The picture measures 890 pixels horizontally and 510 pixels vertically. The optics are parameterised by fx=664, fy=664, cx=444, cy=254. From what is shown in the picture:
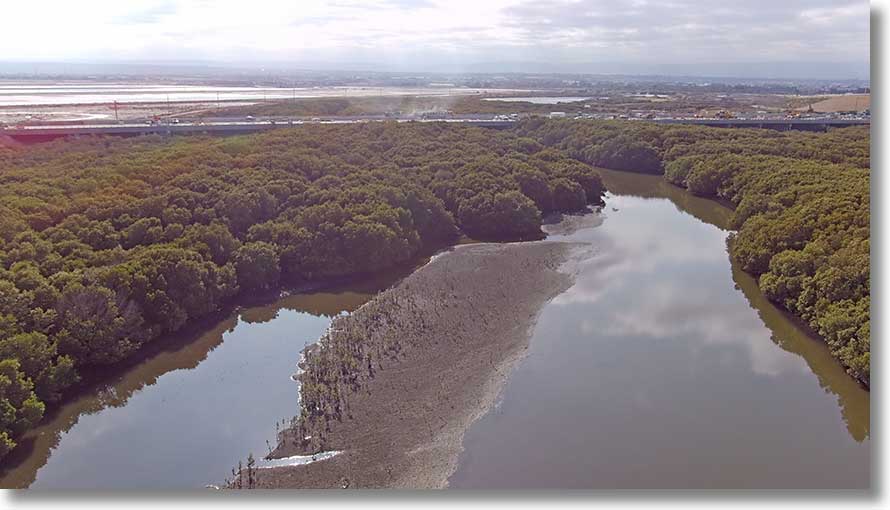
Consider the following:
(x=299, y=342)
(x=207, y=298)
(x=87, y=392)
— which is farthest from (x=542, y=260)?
(x=87, y=392)

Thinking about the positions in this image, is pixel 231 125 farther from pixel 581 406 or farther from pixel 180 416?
pixel 581 406

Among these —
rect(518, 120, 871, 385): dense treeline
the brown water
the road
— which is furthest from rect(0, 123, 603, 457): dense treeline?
rect(518, 120, 871, 385): dense treeline

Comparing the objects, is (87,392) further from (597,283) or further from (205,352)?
(597,283)

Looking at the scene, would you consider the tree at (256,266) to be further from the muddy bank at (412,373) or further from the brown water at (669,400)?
the brown water at (669,400)

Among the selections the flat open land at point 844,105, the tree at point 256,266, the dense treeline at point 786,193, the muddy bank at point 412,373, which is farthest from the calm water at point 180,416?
the flat open land at point 844,105

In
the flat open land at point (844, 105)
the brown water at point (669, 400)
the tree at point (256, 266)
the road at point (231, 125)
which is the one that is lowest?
the brown water at point (669, 400)

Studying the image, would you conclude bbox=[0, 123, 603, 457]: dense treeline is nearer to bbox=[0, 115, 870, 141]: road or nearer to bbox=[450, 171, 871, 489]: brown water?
bbox=[0, 115, 870, 141]: road

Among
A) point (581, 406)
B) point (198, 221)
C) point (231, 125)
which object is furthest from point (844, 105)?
point (198, 221)
